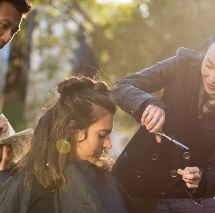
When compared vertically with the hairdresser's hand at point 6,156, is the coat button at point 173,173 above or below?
below

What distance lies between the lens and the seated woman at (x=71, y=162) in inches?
108

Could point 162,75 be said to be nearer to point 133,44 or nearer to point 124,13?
point 133,44

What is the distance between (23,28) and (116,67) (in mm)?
3321

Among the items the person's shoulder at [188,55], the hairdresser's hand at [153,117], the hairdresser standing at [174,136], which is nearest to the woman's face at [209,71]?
the hairdresser standing at [174,136]

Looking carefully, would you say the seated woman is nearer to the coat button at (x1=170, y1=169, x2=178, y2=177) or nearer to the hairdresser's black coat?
the hairdresser's black coat

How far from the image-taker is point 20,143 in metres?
3.52

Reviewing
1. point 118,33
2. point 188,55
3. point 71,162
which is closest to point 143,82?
point 188,55

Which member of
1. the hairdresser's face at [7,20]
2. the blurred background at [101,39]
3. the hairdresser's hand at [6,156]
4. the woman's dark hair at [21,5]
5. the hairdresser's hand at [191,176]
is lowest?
the hairdresser's hand at [191,176]

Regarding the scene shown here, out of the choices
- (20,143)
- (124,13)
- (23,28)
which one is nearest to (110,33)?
(124,13)

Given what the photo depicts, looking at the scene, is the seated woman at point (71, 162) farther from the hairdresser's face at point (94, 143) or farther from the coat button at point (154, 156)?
the coat button at point (154, 156)

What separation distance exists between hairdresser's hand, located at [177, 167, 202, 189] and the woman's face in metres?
0.56

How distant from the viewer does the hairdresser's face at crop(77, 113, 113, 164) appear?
2946 mm

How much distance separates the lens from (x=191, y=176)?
2814 mm

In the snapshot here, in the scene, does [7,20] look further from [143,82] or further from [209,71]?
[209,71]
